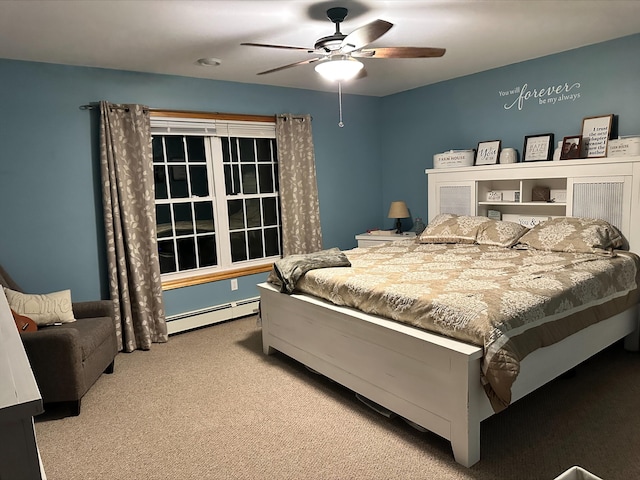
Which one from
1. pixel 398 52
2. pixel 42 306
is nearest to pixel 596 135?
pixel 398 52

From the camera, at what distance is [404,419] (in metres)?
2.55

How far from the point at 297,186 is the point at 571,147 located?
8.62 ft

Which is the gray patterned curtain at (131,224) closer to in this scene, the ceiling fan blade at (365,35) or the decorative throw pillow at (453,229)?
the ceiling fan blade at (365,35)

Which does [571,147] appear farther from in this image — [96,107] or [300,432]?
[96,107]

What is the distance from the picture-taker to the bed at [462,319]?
7.00 ft

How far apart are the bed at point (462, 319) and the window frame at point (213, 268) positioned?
1.08m

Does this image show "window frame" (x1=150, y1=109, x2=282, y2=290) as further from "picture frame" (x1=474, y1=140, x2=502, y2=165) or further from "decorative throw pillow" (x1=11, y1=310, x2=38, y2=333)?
"picture frame" (x1=474, y1=140, x2=502, y2=165)

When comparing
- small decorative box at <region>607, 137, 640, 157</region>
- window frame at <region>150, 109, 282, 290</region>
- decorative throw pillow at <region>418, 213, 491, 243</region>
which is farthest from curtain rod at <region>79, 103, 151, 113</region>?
small decorative box at <region>607, 137, 640, 157</region>

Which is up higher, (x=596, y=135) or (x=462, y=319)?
(x=596, y=135)

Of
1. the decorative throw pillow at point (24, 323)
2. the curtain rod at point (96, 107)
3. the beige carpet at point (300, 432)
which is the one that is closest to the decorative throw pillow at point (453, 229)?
the beige carpet at point (300, 432)

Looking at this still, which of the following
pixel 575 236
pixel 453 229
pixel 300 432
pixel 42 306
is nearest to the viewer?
pixel 300 432

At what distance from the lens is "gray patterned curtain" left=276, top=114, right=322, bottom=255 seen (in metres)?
4.78

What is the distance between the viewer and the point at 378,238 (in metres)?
5.12

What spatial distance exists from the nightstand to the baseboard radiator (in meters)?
1.40
